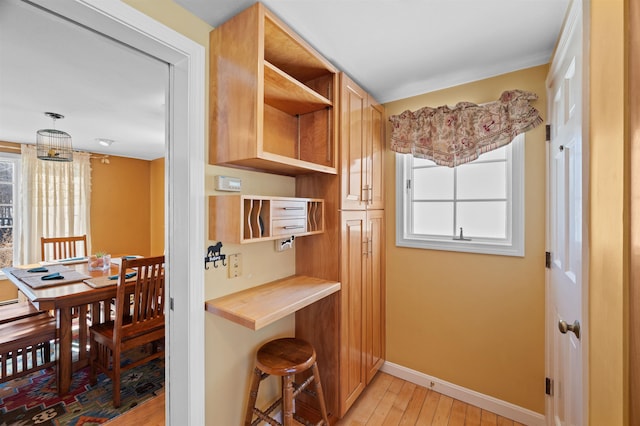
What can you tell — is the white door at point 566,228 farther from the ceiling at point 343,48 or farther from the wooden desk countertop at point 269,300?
the wooden desk countertop at point 269,300

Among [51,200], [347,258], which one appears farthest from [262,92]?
[51,200]

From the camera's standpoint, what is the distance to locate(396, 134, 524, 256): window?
183 cm

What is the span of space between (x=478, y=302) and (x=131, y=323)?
272cm

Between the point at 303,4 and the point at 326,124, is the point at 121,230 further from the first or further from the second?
the point at 303,4

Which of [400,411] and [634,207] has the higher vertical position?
[634,207]

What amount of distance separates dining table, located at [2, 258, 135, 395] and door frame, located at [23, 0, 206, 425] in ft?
4.42

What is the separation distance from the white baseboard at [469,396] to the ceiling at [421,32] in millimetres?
2324

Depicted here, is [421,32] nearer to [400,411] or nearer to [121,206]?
[400,411]

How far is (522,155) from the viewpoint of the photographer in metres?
1.79

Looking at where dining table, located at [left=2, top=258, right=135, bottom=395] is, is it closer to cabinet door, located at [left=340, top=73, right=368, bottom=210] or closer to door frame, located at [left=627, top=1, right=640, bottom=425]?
cabinet door, located at [left=340, top=73, right=368, bottom=210]

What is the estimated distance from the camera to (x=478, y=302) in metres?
1.92

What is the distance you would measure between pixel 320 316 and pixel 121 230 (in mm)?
4622

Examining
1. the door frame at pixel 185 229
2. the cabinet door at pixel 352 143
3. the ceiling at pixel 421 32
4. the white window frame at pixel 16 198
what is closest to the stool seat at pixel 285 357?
the door frame at pixel 185 229

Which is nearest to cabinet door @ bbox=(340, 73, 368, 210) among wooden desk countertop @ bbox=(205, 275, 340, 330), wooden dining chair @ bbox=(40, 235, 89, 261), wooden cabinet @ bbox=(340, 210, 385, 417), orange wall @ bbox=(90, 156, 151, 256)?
wooden cabinet @ bbox=(340, 210, 385, 417)
